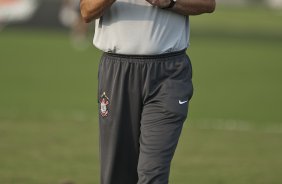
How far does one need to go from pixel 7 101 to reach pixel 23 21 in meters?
12.3

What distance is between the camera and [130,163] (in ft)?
22.5

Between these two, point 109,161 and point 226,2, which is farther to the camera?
point 226,2

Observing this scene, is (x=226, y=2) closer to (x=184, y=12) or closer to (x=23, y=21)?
(x=23, y=21)

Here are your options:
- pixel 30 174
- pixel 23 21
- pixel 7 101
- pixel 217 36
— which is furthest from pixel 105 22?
pixel 217 36

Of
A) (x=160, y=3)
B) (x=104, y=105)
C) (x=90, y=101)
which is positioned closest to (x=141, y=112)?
(x=104, y=105)

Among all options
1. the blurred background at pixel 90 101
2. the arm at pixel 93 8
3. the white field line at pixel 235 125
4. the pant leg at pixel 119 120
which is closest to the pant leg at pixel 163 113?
the pant leg at pixel 119 120

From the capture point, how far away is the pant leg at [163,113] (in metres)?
6.46

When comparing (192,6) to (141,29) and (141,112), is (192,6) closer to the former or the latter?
(141,29)

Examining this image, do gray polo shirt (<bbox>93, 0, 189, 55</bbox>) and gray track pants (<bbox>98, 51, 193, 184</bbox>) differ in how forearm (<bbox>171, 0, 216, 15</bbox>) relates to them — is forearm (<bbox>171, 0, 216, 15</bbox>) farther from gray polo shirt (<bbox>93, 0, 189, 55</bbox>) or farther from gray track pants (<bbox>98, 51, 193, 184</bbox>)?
gray track pants (<bbox>98, 51, 193, 184</bbox>)

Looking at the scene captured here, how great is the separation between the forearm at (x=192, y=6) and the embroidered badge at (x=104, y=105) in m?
0.87

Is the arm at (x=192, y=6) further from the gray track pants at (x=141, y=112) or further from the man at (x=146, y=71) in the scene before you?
the gray track pants at (x=141, y=112)

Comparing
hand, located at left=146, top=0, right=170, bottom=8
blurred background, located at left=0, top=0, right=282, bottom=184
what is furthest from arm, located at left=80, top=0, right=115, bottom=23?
blurred background, located at left=0, top=0, right=282, bottom=184

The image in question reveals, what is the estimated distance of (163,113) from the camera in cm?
656

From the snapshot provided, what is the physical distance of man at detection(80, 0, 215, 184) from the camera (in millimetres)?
6512
